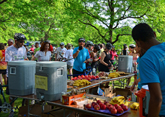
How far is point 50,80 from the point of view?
269 centimetres

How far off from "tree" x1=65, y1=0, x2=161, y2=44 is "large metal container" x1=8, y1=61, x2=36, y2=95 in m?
8.67

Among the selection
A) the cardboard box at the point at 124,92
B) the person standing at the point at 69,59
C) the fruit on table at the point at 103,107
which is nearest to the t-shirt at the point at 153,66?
the fruit on table at the point at 103,107

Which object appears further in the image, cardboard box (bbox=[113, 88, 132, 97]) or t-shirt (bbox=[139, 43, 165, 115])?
cardboard box (bbox=[113, 88, 132, 97])

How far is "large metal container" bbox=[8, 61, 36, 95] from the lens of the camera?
9.85ft

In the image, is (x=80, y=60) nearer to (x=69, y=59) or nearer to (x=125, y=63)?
(x=125, y=63)

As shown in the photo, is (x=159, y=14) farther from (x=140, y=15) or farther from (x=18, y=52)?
(x=18, y=52)

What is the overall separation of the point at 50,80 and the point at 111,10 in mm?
10395

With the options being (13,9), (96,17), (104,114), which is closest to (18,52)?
(104,114)

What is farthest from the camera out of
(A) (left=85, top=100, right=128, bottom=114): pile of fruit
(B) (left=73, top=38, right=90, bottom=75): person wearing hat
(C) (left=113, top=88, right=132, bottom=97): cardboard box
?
(B) (left=73, top=38, right=90, bottom=75): person wearing hat

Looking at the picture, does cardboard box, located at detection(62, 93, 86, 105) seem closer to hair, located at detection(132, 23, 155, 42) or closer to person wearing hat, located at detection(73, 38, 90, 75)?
hair, located at detection(132, 23, 155, 42)

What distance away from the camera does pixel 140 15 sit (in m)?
11.6

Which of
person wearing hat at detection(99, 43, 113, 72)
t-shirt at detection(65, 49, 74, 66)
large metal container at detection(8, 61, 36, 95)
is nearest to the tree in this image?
t-shirt at detection(65, 49, 74, 66)

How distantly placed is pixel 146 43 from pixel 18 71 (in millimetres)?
2187

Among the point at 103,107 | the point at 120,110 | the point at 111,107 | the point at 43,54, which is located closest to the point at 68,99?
the point at 103,107
